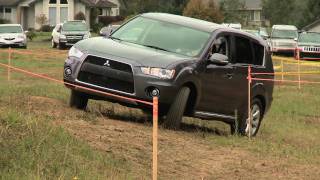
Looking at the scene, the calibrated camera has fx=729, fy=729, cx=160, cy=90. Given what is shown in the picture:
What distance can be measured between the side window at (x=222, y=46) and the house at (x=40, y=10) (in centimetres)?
6660

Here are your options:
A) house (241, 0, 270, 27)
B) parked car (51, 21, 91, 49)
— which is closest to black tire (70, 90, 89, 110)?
parked car (51, 21, 91, 49)

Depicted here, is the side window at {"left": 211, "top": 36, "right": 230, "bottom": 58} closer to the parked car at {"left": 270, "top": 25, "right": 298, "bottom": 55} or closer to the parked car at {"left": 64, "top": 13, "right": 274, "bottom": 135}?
the parked car at {"left": 64, "top": 13, "right": 274, "bottom": 135}

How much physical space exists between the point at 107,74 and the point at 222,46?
235 cm

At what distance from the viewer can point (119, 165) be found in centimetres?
764

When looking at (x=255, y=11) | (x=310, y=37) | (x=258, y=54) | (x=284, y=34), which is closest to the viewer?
(x=258, y=54)

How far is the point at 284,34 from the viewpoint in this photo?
4803 cm

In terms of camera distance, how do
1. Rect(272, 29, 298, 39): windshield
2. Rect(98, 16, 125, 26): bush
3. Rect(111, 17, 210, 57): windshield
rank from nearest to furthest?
Rect(111, 17, 210, 57): windshield, Rect(272, 29, 298, 39): windshield, Rect(98, 16, 125, 26): bush

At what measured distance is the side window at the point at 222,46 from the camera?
11.8 m

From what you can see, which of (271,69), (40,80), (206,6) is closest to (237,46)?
(271,69)

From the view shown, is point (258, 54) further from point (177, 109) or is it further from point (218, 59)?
point (177, 109)

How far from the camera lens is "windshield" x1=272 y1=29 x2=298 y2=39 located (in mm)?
47531

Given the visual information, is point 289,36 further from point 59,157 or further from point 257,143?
point 59,157

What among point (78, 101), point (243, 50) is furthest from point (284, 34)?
point (78, 101)

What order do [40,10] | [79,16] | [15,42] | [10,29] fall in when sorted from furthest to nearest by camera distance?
[40,10]
[79,16]
[10,29]
[15,42]
